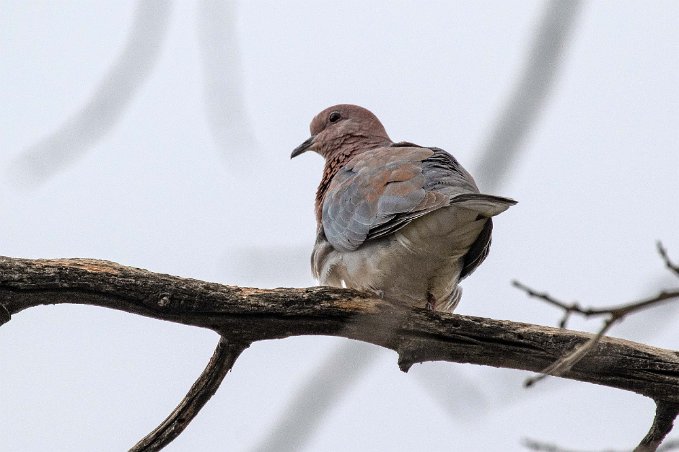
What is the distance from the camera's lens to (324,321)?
3.78 meters

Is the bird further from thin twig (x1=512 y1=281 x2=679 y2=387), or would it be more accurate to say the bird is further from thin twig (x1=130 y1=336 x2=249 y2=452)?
thin twig (x1=512 y1=281 x2=679 y2=387)

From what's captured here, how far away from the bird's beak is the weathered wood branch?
2584 mm

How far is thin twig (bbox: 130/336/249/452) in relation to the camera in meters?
3.61

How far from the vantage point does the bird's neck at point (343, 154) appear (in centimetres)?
569

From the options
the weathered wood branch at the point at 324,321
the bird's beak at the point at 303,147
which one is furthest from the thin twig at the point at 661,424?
the bird's beak at the point at 303,147

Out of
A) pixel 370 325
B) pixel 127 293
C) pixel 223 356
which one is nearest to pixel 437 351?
pixel 370 325

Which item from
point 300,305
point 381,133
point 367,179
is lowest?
point 300,305

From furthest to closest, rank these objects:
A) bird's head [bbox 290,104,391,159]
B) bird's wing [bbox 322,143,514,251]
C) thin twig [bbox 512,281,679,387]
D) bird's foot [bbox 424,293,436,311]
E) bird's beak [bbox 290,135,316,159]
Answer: bird's beak [bbox 290,135,316,159], bird's head [bbox 290,104,391,159], bird's foot [bbox 424,293,436,311], bird's wing [bbox 322,143,514,251], thin twig [bbox 512,281,679,387]

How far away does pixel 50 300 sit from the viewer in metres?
3.62

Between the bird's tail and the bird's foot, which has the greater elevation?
the bird's tail

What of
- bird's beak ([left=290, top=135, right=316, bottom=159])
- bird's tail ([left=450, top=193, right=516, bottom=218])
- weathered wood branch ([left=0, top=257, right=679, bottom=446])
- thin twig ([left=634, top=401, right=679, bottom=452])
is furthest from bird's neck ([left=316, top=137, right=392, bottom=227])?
thin twig ([left=634, top=401, right=679, bottom=452])

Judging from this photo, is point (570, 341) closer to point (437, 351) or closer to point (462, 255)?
point (437, 351)

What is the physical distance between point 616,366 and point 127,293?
1917mm

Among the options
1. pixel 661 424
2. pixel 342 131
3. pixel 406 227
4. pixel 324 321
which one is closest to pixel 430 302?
pixel 406 227
